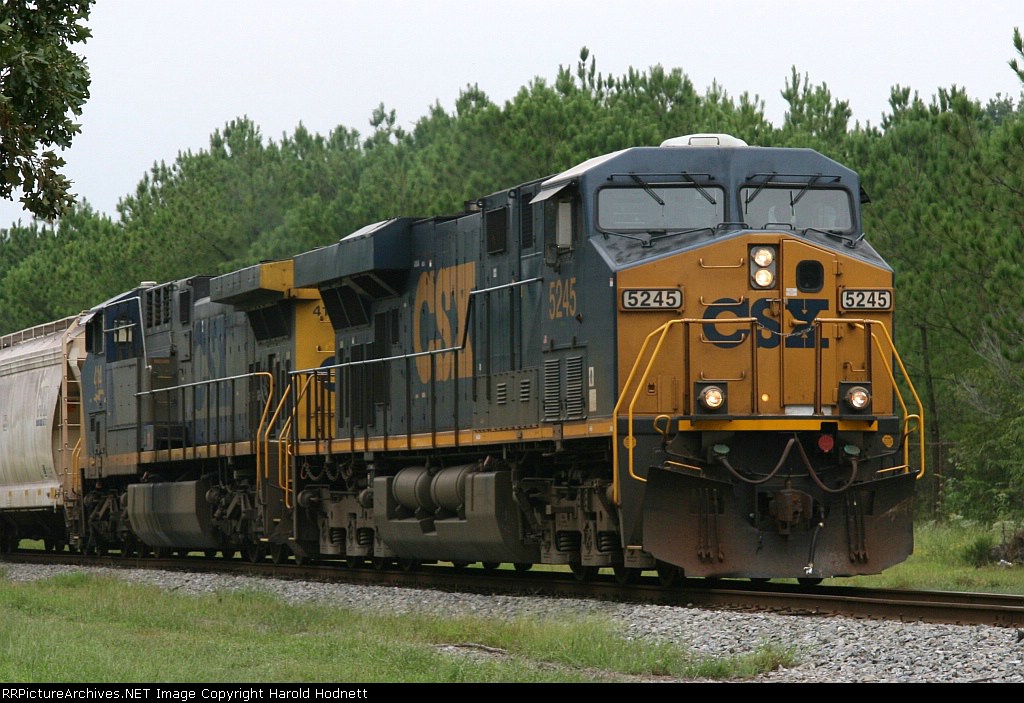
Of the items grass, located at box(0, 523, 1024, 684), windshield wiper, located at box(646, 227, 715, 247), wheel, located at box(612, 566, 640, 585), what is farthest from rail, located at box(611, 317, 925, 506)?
grass, located at box(0, 523, 1024, 684)

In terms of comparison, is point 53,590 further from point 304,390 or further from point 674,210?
point 674,210

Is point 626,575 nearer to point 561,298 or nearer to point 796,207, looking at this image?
point 561,298

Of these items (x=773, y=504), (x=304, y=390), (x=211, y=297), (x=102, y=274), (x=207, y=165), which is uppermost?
(x=207, y=165)

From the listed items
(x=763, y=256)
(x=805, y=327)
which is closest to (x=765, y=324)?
(x=805, y=327)

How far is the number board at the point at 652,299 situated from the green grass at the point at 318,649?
2892mm

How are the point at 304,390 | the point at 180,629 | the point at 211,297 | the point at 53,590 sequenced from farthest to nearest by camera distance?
the point at 211,297, the point at 304,390, the point at 53,590, the point at 180,629

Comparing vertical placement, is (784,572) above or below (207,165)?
below

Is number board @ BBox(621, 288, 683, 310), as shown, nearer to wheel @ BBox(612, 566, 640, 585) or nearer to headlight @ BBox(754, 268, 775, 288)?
headlight @ BBox(754, 268, 775, 288)

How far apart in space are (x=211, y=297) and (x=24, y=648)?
39.4ft

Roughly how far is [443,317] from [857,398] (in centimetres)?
522

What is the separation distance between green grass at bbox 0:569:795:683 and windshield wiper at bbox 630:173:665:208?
13.3 feet

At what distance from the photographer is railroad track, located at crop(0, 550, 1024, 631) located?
11.6 m

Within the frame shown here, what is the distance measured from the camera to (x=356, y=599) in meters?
15.6

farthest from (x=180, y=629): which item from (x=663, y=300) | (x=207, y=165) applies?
(x=207, y=165)
